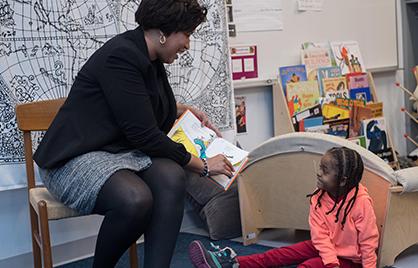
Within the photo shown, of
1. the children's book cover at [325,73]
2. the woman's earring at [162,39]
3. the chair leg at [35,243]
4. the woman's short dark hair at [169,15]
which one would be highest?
the woman's short dark hair at [169,15]

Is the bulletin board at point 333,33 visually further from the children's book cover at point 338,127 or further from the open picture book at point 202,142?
the open picture book at point 202,142

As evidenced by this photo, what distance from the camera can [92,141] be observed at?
1.69 metres

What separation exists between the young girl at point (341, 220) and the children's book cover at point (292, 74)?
1.06 m

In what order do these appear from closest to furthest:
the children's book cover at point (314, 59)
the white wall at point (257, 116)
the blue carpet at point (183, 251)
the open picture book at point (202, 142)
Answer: the open picture book at point (202, 142)
the blue carpet at point (183, 251)
the white wall at point (257, 116)
the children's book cover at point (314, 59)

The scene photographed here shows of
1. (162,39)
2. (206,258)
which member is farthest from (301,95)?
(162,39)

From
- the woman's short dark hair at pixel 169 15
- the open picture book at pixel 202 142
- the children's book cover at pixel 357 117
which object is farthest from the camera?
the children's book cover at pixel 357 117

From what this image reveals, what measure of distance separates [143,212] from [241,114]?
1.41m

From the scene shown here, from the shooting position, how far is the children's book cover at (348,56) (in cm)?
325

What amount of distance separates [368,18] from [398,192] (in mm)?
1737

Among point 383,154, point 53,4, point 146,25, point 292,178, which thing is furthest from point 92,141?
point 383,154

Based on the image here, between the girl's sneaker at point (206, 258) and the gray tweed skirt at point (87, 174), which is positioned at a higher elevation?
the gray tweed skirt at point (87, 174)

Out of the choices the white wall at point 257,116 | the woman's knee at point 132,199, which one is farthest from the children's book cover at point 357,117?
the woman's knee at point 132,199

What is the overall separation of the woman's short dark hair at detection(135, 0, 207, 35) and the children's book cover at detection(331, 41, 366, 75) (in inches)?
65.2

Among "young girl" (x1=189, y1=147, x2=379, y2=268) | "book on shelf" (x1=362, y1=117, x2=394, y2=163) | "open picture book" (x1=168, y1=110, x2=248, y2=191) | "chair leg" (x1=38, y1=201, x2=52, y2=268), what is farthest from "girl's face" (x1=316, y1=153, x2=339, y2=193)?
"book on shelf" (x1=362, y1=117, x2=394, y2=163)
